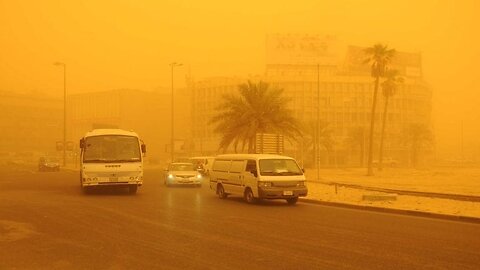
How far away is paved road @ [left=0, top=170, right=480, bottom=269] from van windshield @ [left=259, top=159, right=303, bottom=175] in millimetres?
2182

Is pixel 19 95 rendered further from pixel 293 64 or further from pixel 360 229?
pixel 360 229

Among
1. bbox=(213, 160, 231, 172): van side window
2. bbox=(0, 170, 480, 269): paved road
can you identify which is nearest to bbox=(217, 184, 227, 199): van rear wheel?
bbox=(213, 160, 231, 172): van side window

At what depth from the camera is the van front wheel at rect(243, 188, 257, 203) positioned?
2246 centimetres

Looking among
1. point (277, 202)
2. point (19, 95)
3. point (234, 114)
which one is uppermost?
point (19, 95)

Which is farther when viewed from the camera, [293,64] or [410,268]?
[293,64]

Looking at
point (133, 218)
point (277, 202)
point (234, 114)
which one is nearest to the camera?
point (133, 218)

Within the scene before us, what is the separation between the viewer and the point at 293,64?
10781 centimetres

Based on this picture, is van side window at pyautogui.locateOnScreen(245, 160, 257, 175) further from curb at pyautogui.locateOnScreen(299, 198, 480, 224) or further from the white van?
curb at pyautogui.locateOnScreen(299, 198, 480, 224)

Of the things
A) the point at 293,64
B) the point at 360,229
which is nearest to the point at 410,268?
the point at 360,229

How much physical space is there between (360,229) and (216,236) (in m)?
4.02

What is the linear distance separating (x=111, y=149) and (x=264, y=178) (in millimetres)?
8008

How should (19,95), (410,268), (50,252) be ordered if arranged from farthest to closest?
(19,95), (50,252), (410,268)

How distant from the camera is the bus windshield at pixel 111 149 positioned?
83.3 ft

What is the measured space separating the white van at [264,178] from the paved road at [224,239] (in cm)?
150
